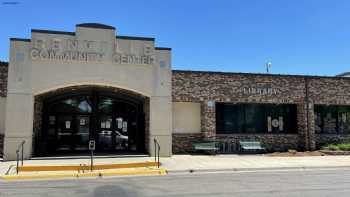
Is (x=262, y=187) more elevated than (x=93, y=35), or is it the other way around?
(x=93, y=35)

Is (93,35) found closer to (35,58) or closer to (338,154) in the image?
(35,58)

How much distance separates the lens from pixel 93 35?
1864cm

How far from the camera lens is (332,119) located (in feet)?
77.3

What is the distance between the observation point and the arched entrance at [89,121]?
20266 mm

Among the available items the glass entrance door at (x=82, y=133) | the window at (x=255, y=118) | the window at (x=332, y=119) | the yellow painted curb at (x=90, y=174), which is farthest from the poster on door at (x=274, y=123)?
the glass entrance door at (x=82, y=133)

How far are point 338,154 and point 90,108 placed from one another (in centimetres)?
1511

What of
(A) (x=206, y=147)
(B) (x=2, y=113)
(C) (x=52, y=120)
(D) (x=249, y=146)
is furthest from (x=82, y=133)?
(D) (x=249, y=146)

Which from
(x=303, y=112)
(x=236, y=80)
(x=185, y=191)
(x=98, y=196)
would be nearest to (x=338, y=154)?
(x=303, y=112)

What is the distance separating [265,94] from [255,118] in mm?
1673

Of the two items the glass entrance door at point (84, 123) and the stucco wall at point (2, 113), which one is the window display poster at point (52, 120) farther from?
the stucco wall at point (2, 113)

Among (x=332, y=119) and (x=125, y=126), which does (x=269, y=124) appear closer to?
(x=332, y=119)

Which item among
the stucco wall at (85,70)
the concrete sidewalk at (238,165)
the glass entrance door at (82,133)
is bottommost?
the concrete sidewalk at (238,165)

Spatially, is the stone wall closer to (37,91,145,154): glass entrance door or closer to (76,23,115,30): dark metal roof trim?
(37,91,145,154): glass entrance door

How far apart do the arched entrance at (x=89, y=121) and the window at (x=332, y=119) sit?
38.4 feet
